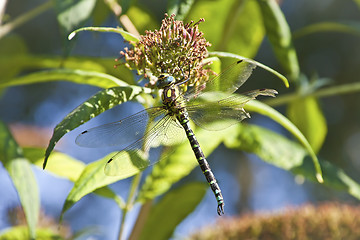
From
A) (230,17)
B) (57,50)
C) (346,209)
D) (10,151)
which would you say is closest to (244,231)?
(346,209)

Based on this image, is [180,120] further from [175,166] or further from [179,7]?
[179,7]

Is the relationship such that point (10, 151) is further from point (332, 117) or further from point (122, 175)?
point (332, 117)

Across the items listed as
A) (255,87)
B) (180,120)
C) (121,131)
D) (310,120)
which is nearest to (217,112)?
(180,120)

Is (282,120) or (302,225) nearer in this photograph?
(282,120)

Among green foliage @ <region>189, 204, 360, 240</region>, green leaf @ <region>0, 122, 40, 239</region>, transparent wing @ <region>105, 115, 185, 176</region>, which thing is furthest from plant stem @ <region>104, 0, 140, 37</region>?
green foliage @ <region>189, 204, 360, 240</region>

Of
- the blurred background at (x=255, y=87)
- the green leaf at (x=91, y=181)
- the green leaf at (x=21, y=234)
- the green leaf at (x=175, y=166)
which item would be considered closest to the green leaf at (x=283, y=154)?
the green leaf at (x=175, y=166)

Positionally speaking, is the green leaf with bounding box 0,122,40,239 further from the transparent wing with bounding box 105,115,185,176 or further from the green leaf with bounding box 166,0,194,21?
the green leaf with bounding box 166,0,194,21
